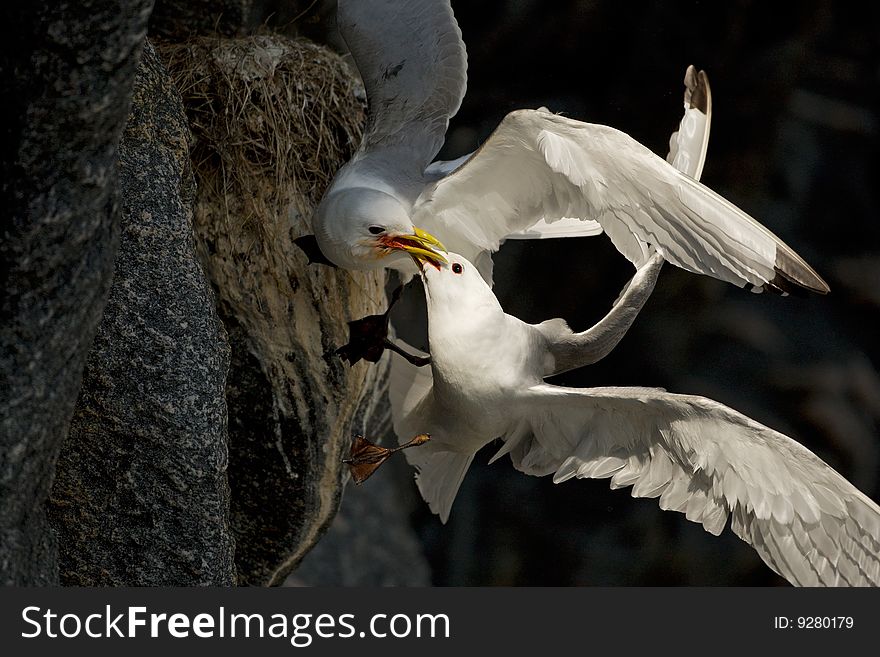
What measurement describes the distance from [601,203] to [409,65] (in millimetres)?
495

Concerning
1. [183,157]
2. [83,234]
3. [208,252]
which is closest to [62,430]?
[83,234]

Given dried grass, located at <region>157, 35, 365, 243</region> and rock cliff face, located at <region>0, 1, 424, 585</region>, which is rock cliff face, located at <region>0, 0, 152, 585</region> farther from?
dried grass, located at <region>157, 35, 365, 243</region>

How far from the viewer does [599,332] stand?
5.75 ft

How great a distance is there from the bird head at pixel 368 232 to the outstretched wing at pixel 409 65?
0.57 ft

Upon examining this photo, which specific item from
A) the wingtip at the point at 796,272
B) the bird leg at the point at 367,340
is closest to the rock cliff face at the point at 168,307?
the bird leg at the point at 367,340

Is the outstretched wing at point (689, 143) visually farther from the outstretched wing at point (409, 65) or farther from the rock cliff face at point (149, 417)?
the rock cliff face at point (149, 417)

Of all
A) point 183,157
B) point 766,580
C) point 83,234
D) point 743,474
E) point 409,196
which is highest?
point 83,234

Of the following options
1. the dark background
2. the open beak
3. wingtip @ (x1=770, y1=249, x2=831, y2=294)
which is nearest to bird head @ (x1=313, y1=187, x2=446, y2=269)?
the open beak

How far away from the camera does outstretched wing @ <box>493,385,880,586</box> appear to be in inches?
59.8

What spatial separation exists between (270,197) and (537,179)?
489 millimetres

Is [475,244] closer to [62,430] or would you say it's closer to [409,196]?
[409,196]

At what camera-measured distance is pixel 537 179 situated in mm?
1714

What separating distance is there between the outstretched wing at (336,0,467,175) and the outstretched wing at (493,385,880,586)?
0.52 m

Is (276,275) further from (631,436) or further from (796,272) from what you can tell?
(796,272)
